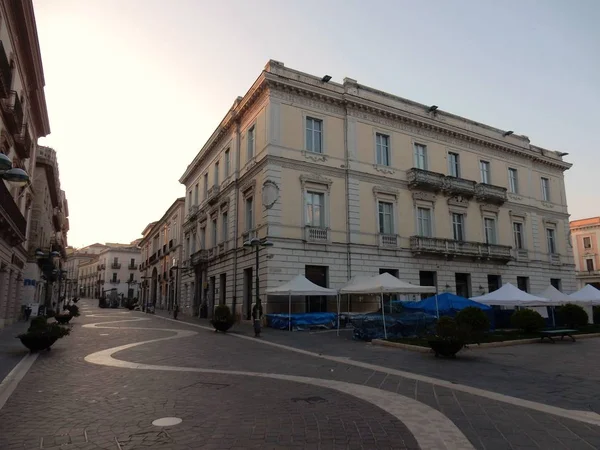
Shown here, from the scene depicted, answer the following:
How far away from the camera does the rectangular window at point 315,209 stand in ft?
81.9

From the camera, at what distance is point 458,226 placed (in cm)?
3069

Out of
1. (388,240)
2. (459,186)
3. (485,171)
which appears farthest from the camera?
(485,171)

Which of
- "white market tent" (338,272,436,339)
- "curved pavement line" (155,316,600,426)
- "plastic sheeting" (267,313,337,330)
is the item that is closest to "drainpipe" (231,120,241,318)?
"plastic sheeting" (267,313,337,330)

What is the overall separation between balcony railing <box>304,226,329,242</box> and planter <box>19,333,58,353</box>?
14.1 m

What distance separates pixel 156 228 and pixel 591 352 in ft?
182

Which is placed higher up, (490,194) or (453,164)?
(453,164)

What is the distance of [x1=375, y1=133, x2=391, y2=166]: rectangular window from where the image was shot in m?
28.1

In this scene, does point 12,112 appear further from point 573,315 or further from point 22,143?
point 573,315

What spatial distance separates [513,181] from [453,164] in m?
6.91

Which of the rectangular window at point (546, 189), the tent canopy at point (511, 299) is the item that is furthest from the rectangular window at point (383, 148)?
the rectangular window at point (546, 189)

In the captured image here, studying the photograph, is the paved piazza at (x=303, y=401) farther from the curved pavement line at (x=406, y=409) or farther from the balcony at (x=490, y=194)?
the balcony at (x=490, y=194)

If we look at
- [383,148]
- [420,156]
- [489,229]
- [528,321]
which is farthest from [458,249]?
[528,321]

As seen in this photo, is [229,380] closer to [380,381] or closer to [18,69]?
[380,381]

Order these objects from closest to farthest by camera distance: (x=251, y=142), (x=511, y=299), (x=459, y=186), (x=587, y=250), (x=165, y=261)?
(x=511, y=299), (x=251, y=142), (x=459, y=186), (x=165, y=261), (x=587, y=250)
